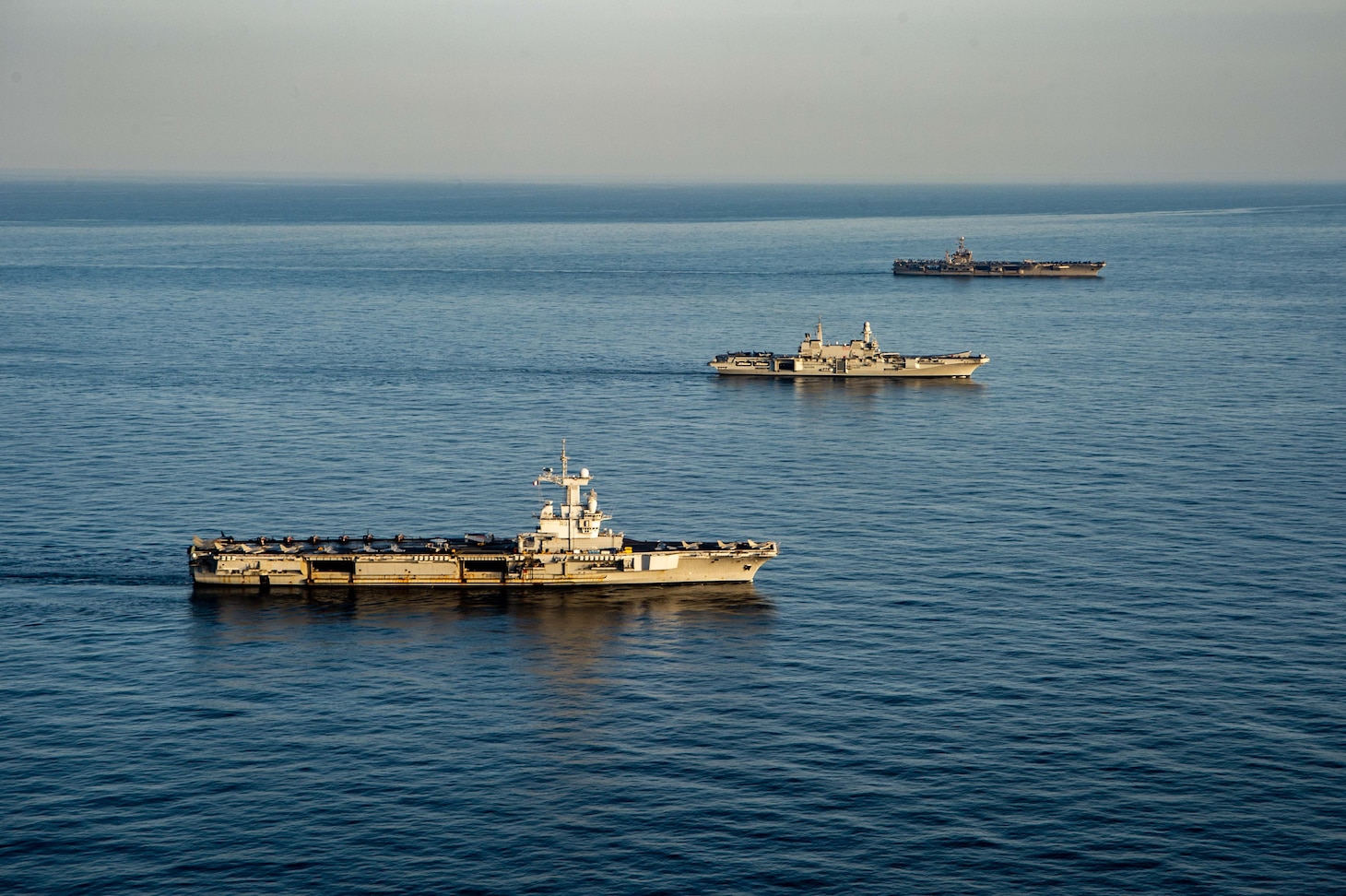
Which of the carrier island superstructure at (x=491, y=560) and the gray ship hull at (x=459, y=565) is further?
the carrier island superstructure at (x=491, y=560)

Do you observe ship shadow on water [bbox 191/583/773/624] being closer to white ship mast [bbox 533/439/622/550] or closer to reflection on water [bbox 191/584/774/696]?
reflection on water [bbox 191/584/774/696]

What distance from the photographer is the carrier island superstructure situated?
12756 cm

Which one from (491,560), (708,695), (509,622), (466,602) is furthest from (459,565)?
(708,695)

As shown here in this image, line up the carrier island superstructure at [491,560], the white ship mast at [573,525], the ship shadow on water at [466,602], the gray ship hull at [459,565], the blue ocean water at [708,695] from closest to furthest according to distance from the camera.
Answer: the blue ocean water at [708,695] < the ship shadow on water at [466,602] < the gray ship hull at [459,565] < the carrier island superstructure at [491,560] < the white ship mast at [573,525]

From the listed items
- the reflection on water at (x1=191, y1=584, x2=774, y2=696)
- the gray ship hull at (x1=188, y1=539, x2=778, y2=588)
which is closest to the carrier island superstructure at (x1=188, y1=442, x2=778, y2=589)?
the gray ship hull at (x1=188, y1=539, x2=778, y2=588)

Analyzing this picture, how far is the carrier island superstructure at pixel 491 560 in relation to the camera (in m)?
128

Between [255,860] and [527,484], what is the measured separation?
273ft

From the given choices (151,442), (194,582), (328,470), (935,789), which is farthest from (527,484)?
(935,789)

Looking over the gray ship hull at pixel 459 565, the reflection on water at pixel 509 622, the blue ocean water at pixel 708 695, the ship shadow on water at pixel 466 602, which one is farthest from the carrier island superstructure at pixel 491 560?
the blue ocean water at pixel 708 695

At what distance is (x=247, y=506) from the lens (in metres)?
151

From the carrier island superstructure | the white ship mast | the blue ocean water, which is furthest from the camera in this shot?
the white ship mast

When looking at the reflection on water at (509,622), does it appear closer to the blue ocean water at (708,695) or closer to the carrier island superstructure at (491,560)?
the blue ocean water at (708,695)

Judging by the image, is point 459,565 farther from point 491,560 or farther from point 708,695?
point 708,695

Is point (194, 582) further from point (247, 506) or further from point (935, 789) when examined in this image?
point (935, 789)
